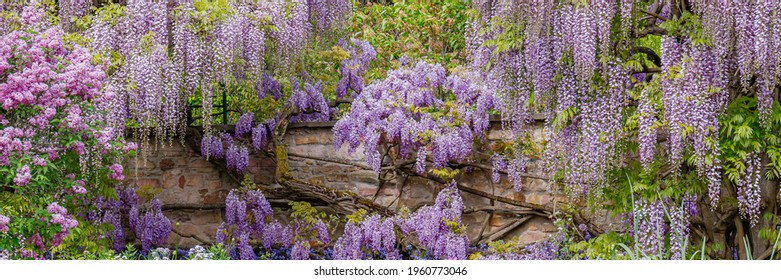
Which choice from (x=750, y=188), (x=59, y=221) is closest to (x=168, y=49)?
(x=59, y=221)

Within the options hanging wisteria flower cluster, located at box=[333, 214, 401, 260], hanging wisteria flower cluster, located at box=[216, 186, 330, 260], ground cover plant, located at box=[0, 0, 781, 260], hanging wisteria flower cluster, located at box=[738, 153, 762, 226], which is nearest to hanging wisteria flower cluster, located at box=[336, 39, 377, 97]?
ground cover plant, located at box=[0, 0, 781, 260]

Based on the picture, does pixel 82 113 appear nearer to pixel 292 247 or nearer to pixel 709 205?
pixel 292 247

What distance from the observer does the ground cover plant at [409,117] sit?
208 inches

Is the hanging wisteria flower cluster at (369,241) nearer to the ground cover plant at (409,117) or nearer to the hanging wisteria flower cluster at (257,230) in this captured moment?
the ground cover plant at (409,117)

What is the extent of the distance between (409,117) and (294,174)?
3.77 ft

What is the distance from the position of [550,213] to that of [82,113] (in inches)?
139

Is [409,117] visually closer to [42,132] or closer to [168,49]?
[168,49]

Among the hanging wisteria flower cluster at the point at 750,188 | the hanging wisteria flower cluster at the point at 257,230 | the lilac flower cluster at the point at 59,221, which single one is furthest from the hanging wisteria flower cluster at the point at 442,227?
the lilac flower cluster at the point at 59,221

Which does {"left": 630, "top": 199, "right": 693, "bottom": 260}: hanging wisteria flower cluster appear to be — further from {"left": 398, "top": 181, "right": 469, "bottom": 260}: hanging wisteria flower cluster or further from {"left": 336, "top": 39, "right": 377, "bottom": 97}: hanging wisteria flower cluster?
{"left": 336, "top": 39, "right": 377, "bottom": 97}: hanging wisteria flower cluster

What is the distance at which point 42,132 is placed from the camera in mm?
5531

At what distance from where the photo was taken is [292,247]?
7.89 meters

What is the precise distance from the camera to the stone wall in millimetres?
7852

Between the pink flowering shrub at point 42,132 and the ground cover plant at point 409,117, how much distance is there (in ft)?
0.05

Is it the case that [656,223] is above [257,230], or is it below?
above
